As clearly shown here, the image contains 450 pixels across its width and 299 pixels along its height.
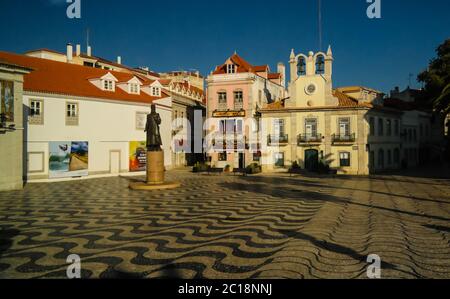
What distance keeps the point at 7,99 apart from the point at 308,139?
25.1 m

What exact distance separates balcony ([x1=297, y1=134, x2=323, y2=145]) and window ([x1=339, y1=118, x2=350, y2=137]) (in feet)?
6.64

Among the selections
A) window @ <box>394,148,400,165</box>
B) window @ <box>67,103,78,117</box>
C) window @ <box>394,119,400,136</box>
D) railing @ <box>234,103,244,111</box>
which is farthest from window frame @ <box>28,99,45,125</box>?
window @ <box>394,148,400,165</box>

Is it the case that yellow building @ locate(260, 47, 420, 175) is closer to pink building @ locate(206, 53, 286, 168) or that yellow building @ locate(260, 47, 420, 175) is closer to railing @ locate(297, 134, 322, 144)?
railing @ locate(297, 134, 322, 144)

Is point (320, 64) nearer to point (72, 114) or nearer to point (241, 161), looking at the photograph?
point (241, 161)

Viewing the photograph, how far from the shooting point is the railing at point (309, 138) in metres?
33.1

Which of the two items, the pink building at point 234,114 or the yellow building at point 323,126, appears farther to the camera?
the pink building at point 234,114

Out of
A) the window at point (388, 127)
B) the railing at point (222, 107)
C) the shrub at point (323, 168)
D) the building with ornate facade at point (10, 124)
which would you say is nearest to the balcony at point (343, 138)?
the shrub at point (323, 168)

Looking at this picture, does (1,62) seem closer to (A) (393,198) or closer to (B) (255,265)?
(B) (255,265)

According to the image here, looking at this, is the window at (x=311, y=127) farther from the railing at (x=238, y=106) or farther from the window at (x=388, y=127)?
the window at (x=388, y=127)

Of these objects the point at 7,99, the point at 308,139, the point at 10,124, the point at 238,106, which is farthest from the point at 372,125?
the point at 7,99

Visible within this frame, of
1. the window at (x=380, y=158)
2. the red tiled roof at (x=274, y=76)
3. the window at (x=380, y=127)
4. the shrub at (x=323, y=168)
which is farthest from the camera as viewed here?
the red tiled roof at (x=274, y=76)

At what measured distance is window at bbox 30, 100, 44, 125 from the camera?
1040 inches

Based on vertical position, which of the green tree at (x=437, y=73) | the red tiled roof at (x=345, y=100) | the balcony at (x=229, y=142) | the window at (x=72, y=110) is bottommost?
the balcony at (x=229, y=142)

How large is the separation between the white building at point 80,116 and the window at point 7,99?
360 cm
